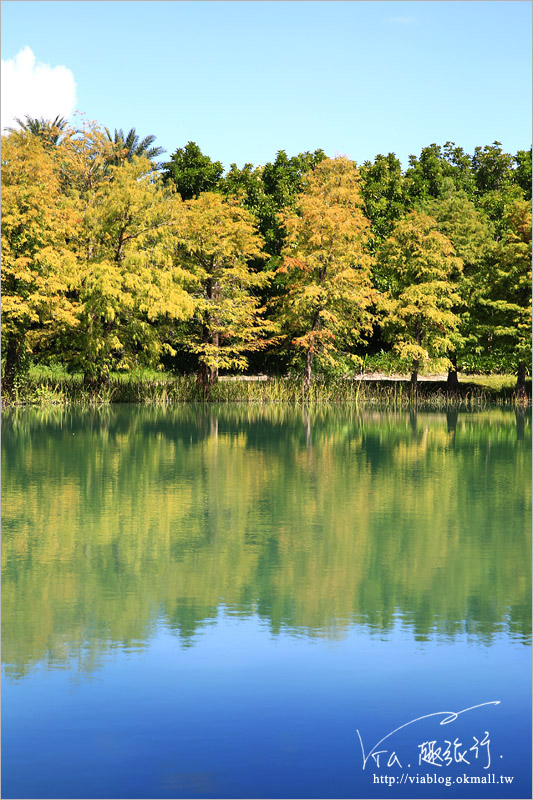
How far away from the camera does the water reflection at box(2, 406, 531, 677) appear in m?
9.58

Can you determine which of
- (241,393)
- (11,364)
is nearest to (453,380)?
(241,393)

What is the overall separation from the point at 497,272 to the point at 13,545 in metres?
34.2

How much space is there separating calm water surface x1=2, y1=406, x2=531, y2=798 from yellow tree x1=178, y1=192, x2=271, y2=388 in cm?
2570

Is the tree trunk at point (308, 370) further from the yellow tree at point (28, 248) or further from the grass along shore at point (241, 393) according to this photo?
the yellow tree at point (28, 248)

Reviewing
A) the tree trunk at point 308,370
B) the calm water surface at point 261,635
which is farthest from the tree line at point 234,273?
the calm water surface at point 261,635

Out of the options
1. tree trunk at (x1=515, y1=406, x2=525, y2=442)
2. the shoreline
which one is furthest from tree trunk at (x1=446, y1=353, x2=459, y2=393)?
tree trunk at (x1=515, y1=406, x2=525, y2=442)

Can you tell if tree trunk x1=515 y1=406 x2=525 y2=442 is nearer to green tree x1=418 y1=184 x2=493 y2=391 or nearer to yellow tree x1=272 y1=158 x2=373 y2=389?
green tree x1=418 y1=184 x2=493 y2=391

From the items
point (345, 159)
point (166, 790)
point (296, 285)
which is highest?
point (345, 159)

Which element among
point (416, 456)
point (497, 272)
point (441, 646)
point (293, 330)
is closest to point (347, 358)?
point (293, 330)

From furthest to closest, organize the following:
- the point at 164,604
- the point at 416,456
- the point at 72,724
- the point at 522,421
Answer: the point at 522,421 → the point at 416,456 → the point at 164,604 → the point at 72,724

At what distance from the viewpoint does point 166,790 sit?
6262 millimetres

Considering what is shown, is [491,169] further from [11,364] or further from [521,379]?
[11,364]

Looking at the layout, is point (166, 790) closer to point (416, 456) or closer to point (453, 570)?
point (453, 570)

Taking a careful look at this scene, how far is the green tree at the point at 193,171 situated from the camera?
53.6 meters
